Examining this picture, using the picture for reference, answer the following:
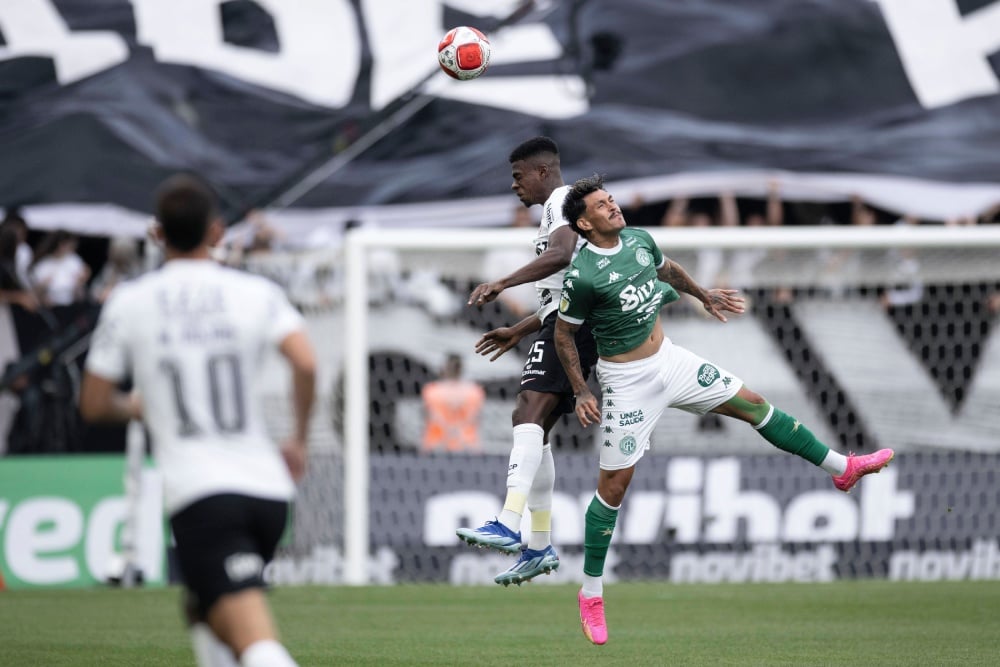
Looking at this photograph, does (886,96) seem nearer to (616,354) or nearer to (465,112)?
(465,112)

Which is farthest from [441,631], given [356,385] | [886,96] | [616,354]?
[886,96]

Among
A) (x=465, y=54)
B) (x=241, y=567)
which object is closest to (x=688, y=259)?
(x=465, y=54)

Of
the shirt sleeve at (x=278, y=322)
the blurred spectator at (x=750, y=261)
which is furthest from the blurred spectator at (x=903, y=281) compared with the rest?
the shirt sleeve at (x=278, y=322)

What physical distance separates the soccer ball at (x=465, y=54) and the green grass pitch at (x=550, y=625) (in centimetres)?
369

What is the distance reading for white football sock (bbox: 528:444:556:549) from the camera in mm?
9516

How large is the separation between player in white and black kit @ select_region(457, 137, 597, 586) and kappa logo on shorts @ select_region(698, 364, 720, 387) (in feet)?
2.33

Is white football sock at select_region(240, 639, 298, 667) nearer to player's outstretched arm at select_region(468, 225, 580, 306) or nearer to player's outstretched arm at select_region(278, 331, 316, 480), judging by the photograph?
player's outstretched arm at select_region(278, 331, 316, 480)

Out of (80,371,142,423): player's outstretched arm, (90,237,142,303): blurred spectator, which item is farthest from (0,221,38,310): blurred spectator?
(80,371,142,423): player's outstretched arm

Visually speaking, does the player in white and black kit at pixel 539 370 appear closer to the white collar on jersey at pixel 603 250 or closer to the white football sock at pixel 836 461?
the white collar on jersey at pixel 603 250

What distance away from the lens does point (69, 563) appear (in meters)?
14.2

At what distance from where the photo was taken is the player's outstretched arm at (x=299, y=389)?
16.4 ft

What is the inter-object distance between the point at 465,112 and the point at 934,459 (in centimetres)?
576

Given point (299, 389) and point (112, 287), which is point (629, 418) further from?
point (112, 287)

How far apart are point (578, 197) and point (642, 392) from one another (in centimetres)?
117
